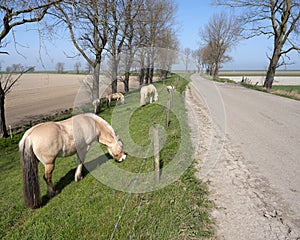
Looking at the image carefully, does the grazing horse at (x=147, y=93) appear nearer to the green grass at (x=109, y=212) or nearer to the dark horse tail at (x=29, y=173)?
the green grass at (x=109, y=212)

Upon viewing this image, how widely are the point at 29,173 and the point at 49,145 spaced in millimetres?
619

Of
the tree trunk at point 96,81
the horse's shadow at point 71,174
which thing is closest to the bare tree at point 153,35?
the tree trunk at point 96,81

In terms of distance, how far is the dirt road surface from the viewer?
300 centimetres

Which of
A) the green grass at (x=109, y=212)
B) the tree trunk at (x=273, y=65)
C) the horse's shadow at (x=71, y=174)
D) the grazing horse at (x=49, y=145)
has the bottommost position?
the horse's shadow at (x=71, y=174)

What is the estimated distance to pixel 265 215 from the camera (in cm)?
318

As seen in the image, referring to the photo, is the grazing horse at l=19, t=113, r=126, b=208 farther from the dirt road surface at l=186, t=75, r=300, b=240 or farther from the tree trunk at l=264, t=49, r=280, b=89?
the tree trunk at l=264, t=49, r=280, b=89

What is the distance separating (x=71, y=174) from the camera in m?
5.20

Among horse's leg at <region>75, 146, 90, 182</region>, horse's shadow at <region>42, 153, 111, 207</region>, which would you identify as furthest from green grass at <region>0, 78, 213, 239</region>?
horse's leg at <region>75, 146, 90, 182</region>

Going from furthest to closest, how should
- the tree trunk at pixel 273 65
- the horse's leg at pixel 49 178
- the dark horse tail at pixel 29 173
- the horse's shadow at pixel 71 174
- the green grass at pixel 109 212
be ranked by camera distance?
the tree trunk at pixel 273 65 < the horse's shadow at pixel 71 174 < the horse's leg at pixel 49 178 < the dark horse tail at pixel 29 173 < the green grass at pixel 109 212

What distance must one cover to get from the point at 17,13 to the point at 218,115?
9.44 metres

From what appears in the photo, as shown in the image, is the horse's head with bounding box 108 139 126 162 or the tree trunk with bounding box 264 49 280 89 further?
the tree trunk with bounding box 264 49 280 89

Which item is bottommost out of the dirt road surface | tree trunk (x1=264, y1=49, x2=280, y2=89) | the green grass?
the green grass

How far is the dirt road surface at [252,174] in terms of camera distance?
9.83 ft

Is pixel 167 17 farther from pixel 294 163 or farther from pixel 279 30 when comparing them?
pixel 294 163
